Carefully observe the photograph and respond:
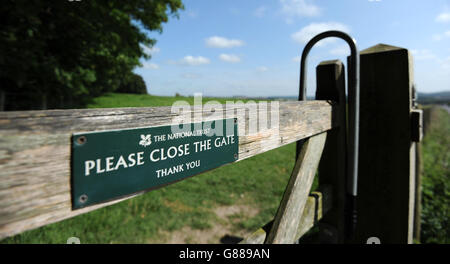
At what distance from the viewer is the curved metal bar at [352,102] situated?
156 cm

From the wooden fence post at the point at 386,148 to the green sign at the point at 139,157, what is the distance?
49.8 inches

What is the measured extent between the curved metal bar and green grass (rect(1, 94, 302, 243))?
65.9 inches

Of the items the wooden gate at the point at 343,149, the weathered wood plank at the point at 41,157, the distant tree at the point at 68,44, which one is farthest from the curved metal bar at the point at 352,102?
the distant tree at the point at 68,44

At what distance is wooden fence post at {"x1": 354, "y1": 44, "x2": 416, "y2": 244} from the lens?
159cm

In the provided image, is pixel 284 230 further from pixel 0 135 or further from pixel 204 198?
pixel 204 198

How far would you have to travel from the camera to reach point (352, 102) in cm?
161

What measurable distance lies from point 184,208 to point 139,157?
332 centimetres

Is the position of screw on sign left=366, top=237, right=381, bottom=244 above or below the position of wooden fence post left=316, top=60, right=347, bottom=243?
below

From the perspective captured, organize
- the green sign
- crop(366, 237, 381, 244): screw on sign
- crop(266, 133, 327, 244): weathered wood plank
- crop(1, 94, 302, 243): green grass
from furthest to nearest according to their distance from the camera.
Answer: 1. crop(1, 94, 302, 243): green grass
2. crop(366, 237, 381, 244): screw on sign
3. crop(266, 133, 327, 244): weathered wood plank
4. the green sign

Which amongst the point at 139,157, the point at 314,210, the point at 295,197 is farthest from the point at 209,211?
the point at 139,157

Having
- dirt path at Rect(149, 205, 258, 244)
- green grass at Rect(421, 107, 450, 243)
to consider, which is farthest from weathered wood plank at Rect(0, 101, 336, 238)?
green grass at Rect(421, 107, 450, 243)

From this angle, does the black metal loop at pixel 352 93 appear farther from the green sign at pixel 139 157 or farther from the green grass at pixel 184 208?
the green grass at pixel 184 208

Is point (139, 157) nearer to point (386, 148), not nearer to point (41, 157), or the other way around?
point (41, 157)

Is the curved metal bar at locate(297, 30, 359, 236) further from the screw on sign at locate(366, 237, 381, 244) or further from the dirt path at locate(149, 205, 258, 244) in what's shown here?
the dirt path at locate(149, 205, 258, 244)
